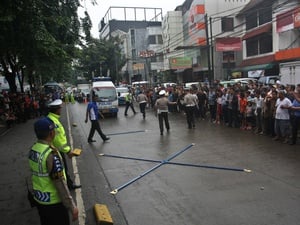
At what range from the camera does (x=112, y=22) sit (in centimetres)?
8819

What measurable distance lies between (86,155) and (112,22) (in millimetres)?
81086

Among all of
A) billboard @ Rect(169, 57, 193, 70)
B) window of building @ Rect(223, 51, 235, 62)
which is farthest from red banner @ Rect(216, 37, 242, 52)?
window of building @ Rect(223, 51, 235, 62)

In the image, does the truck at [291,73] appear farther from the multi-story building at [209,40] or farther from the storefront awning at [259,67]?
the multi-story building at [209,40]

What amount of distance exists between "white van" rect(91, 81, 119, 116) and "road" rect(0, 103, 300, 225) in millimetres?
10324

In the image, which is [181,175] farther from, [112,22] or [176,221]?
[112,22]

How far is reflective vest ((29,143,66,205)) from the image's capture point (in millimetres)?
3709

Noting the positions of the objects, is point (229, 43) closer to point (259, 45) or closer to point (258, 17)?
point (259, 45)

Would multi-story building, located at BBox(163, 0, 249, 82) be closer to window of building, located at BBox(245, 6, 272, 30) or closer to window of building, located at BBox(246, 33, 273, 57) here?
window of building, located at BBox(246, 33, 273, 57)

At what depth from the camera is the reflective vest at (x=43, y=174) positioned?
146 inches

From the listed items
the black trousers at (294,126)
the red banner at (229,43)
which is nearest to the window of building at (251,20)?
the red banner at (229,43)

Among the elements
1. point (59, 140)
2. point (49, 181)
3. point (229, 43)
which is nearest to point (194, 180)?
point (59, 140)

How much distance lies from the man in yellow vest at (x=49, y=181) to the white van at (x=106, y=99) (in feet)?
62.6

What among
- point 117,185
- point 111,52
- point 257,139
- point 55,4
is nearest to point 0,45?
point 55,4

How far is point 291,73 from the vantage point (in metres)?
17.0
